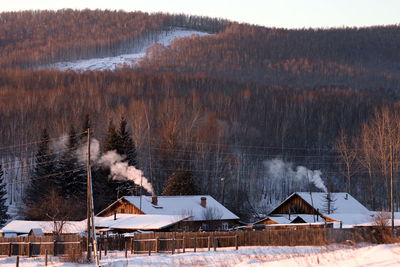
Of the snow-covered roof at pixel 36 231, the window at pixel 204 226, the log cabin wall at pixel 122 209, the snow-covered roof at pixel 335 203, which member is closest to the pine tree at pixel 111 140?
the log cabin wall at pixel 122 209

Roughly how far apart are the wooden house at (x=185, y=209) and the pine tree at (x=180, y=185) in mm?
7298

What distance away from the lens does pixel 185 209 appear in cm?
6009

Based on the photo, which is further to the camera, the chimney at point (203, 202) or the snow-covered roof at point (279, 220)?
the chimney at point (203, 202)

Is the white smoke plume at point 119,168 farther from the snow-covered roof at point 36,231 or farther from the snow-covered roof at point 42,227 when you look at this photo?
the snow-covered roof at point 36,231

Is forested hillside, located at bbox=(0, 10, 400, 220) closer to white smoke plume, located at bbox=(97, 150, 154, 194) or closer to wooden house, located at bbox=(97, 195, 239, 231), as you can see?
white smoke plume, located at bbox=(97, 150, 154, 194)

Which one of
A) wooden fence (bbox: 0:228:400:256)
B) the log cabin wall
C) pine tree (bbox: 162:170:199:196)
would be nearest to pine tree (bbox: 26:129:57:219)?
the log cabin wall

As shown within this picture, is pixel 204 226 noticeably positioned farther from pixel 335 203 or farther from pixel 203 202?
pixel 335 203

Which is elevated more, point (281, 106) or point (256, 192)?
point (281, 106)

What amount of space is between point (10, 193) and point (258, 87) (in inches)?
2653

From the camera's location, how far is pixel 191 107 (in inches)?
4240

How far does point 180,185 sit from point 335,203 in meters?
17.0

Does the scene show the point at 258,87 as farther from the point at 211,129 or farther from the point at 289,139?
the point at 211,129

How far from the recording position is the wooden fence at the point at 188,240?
4138cm

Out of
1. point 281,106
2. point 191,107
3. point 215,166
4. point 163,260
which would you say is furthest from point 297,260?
point 281,106
